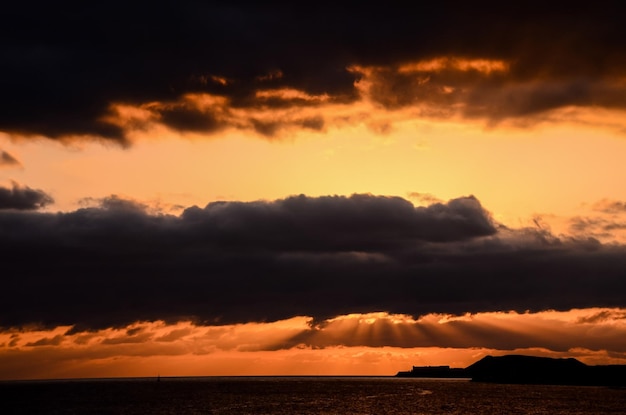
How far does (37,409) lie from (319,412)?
76533 millimetres

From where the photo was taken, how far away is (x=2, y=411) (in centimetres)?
19125

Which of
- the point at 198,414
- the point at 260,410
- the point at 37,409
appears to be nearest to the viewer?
the point at 198,414

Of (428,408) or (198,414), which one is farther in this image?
(428,408)

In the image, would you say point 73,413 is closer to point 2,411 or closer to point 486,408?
point 2,411

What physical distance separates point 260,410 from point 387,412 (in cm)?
3074

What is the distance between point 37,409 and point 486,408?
11595cm

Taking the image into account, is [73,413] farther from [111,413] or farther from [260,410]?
[260,410]

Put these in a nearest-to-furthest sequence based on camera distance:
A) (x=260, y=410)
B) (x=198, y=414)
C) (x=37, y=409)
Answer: (x=198, y=414), (x=260, y=410), (x=37, y=409)

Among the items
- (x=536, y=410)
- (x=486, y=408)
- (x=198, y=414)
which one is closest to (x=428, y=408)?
(x=486, y=408)

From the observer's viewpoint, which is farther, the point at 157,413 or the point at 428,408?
the point at 428,408

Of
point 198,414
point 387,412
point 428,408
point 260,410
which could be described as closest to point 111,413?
point 198,414

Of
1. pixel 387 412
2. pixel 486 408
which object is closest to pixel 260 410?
pixel 387 412

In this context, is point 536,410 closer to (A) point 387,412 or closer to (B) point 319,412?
(A) point 387,412

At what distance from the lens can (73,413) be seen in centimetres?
17875
